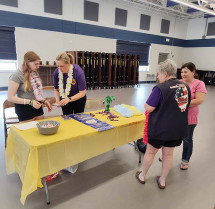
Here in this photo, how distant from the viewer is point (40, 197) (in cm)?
193

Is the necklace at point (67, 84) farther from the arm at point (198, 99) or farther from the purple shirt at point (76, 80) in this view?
the arm at point (198, 99)

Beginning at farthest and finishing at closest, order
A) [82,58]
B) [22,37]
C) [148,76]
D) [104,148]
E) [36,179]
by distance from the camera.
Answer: [148,76], [82,58], [22,37], [104,148], [36,179]

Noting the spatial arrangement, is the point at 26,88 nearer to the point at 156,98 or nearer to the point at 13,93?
the point at 13,93

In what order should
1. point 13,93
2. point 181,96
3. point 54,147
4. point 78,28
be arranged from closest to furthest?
point 54,147 < point 181,96 < point 13,93 < point 78,28

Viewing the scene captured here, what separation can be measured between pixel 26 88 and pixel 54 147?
906 mm

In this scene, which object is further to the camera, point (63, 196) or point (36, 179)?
point (63, 196)

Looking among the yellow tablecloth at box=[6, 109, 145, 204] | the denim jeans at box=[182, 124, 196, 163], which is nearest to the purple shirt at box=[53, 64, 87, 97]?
the yellow tablecloth at box=[6, 109, 145, 204]

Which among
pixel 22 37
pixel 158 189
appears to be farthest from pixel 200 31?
pixel 158 189

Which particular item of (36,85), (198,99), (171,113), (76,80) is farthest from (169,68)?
(36,85)

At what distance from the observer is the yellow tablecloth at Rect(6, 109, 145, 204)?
160cm

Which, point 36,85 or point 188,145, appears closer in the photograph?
point 36,85

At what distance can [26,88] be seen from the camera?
84.8 inches

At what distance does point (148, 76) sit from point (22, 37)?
25.9 feet

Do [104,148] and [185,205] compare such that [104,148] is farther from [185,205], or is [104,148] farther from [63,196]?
[185,205]
